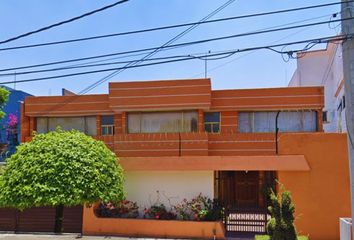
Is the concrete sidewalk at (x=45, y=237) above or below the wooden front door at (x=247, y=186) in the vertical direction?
below

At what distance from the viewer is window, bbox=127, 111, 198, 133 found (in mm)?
20156

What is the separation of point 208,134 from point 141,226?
533 centimetres

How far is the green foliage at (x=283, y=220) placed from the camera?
33.7 feet

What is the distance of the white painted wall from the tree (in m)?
1.60

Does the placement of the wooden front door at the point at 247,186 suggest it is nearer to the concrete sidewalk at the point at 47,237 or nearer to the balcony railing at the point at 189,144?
the balcony railing at the point at 189,144

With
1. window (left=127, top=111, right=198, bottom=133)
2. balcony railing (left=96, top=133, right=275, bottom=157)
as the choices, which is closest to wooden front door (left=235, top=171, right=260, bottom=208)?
balcony railing (left=96, top=133, right=275, bottom=157)

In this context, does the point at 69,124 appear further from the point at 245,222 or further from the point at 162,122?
the point at 245,222

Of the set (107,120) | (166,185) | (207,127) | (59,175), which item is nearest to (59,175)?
(59,175)

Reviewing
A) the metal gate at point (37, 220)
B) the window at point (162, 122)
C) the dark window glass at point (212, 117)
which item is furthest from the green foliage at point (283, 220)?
the dark window glass at point (212, 117)

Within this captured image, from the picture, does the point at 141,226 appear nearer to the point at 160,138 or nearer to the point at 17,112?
the point at 160,138

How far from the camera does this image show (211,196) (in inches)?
659

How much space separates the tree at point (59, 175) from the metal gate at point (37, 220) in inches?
71.3

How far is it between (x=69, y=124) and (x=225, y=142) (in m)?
8.20

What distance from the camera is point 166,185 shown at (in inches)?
679
